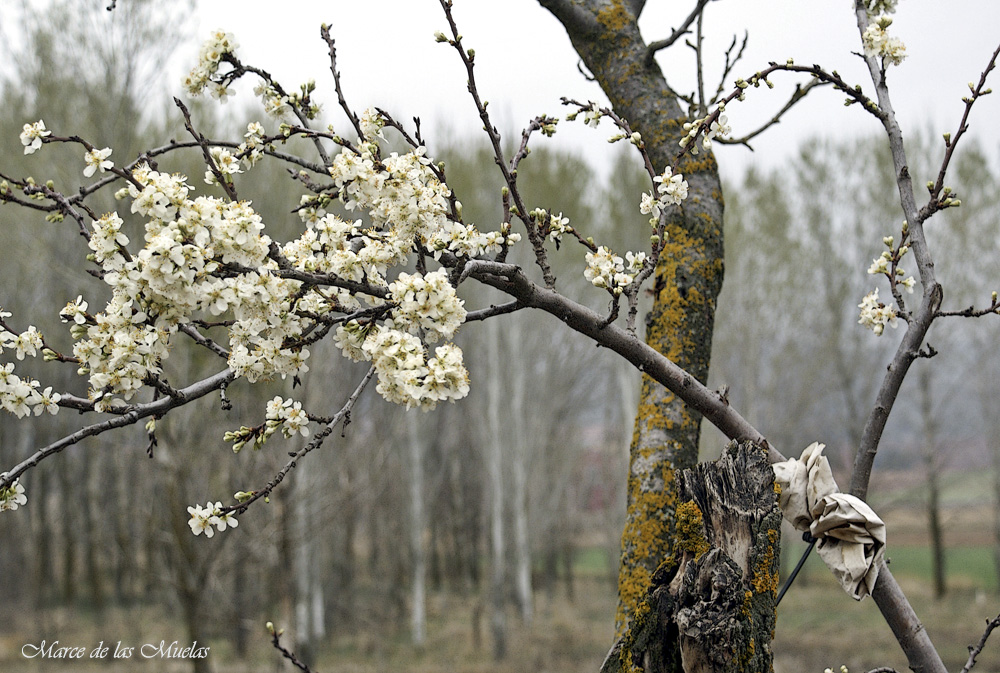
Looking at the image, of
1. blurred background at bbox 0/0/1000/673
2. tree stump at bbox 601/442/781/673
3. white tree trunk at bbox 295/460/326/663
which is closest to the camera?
tree stump at bbox 601/442/781/673

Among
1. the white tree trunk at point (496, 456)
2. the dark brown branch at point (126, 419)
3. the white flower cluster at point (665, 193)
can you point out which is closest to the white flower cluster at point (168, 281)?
the dark brown branch at point (126, 419)

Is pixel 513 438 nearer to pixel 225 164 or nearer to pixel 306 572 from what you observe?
→ pixel 306 572

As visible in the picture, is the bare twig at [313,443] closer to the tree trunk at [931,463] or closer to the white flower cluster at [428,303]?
the white flower cluster at [428,303]

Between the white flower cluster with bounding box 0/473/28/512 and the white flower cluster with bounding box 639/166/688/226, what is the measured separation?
1.37 m

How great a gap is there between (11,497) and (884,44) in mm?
2210

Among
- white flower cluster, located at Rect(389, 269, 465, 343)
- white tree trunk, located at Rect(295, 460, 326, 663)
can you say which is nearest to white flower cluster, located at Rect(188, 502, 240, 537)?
white flower cluster, located at Rect(389, 269, 465, 343)

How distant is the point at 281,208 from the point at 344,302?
26.5 feet

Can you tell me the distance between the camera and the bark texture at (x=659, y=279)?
1917 mm

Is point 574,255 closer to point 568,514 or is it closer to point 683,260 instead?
point 568,514

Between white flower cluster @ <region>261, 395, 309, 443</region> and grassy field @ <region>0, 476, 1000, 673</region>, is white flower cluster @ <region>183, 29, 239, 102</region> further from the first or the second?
grassy field @ <region>0, 476, 1000, 673</region>

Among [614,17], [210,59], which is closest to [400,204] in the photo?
[210,59]

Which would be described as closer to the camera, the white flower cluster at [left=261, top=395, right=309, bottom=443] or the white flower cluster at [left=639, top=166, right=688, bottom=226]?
the white flower cluster at [left=261, top=395, right=309, bottom=443]

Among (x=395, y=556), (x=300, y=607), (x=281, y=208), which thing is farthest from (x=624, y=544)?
(x=395, y=556)

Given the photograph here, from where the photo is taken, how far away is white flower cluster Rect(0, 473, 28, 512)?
4.43 ft
